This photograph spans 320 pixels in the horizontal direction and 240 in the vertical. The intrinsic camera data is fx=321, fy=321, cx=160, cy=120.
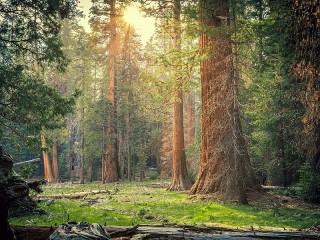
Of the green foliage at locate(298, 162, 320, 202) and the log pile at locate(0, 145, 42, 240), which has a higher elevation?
the log pile at locate(0, 145, 42, 240)

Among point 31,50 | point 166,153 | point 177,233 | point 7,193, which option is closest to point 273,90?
point 31,50

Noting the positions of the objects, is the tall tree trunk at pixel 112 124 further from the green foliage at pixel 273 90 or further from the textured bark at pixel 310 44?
the textured bark at pixel 310 44

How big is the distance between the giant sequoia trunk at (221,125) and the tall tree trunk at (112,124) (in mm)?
19387

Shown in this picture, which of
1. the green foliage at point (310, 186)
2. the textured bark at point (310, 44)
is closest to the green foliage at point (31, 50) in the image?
the textured bark at point (310, 44)

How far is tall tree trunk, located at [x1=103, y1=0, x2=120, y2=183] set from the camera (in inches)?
1296

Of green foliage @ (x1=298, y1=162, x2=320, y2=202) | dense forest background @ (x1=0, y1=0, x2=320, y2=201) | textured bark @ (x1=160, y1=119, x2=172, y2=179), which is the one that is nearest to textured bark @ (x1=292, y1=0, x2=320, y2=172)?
dense forest background @ (x1=0, y1=0, x2=320, y2=201)

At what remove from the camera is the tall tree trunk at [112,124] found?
108 ft

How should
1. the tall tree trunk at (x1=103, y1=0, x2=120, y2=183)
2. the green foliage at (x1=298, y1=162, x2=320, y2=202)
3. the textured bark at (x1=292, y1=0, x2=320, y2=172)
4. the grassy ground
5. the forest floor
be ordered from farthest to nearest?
the tall tree trunk at (x1=103, y1=0, x2=120, y2=183), the green foliage at (x1=298, y1=162, x2=320, y2=202), the grassy ground, the forest floor, the textured bark at (x1=292, y1=0, x2=320, y2=172)

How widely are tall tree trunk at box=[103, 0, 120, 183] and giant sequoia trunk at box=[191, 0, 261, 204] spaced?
19.4 meters

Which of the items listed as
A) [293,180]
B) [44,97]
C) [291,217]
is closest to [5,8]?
[44,97]

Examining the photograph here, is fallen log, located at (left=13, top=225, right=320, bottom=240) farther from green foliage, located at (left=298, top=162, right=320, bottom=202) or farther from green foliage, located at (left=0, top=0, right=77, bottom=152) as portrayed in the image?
green foliage, located at (left=0, top=0, right=77, bottom=152)

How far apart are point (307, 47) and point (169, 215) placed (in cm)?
677

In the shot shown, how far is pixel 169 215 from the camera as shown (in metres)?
10.8

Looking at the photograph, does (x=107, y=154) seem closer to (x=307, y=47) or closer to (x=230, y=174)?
(x=230, y=174)
